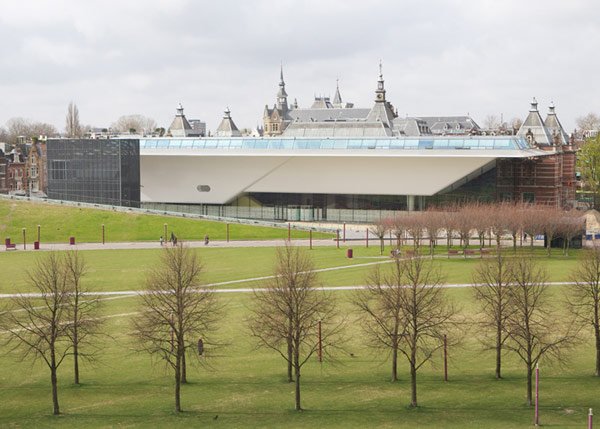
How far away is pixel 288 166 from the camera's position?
84.8 metres

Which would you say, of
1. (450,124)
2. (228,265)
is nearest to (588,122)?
(450,124)

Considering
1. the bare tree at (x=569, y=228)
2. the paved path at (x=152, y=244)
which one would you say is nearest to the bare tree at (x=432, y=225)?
the bare tree at (x=569, y=228)

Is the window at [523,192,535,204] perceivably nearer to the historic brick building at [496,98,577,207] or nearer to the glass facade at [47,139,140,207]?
the historic brick building at [496,98,577,207]

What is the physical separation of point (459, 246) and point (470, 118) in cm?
7023

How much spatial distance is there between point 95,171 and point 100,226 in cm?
1212

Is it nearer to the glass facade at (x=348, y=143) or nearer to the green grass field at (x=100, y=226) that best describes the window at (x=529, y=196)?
the glass facade at (x=348, y=143)

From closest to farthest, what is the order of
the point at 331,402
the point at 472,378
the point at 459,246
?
the point at 331,402
the point at 472,378
the point at 459,246

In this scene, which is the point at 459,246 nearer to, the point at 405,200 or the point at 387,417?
the point at 405,200

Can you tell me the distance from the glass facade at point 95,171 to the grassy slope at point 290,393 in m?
53.2

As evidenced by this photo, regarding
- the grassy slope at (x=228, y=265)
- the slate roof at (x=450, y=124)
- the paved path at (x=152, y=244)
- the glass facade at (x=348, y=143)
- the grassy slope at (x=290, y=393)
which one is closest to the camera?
the grassy slope at (x=290, y=393)

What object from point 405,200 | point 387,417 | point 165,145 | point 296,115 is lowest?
point 387,417

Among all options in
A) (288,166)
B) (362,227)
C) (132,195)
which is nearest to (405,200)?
(362,227)

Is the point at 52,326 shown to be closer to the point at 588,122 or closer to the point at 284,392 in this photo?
the point at 284,392

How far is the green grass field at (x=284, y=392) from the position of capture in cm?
2334
